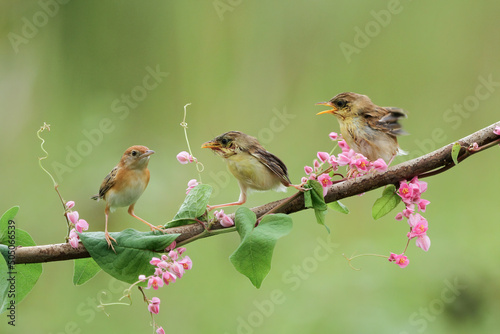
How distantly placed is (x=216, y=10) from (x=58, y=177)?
74 cm

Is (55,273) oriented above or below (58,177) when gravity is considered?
below

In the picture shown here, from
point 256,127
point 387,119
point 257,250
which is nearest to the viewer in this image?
point 257,250

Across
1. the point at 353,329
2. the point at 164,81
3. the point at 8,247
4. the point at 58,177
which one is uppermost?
the point at 164,81

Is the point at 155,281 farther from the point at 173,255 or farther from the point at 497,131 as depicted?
the point at 497,131

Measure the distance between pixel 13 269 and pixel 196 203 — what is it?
0.59ft

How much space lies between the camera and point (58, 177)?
5.72ft

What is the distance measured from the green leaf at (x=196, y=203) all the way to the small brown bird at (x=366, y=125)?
0.53 feet

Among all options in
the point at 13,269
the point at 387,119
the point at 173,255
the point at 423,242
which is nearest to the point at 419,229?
the point at 423,242

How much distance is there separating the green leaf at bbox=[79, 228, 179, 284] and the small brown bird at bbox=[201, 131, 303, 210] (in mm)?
86

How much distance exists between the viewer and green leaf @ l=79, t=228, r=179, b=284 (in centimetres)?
Answer: 46

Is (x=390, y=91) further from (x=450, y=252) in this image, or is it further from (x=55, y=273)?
(x=55, y=273)

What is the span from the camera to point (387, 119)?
56cm

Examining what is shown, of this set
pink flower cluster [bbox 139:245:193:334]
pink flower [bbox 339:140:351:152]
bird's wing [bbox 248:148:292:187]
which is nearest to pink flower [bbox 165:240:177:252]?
pink flower cluster [bbox 139:245:193:334]

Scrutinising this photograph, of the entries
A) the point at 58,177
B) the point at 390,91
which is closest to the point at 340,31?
the point at 390,91
